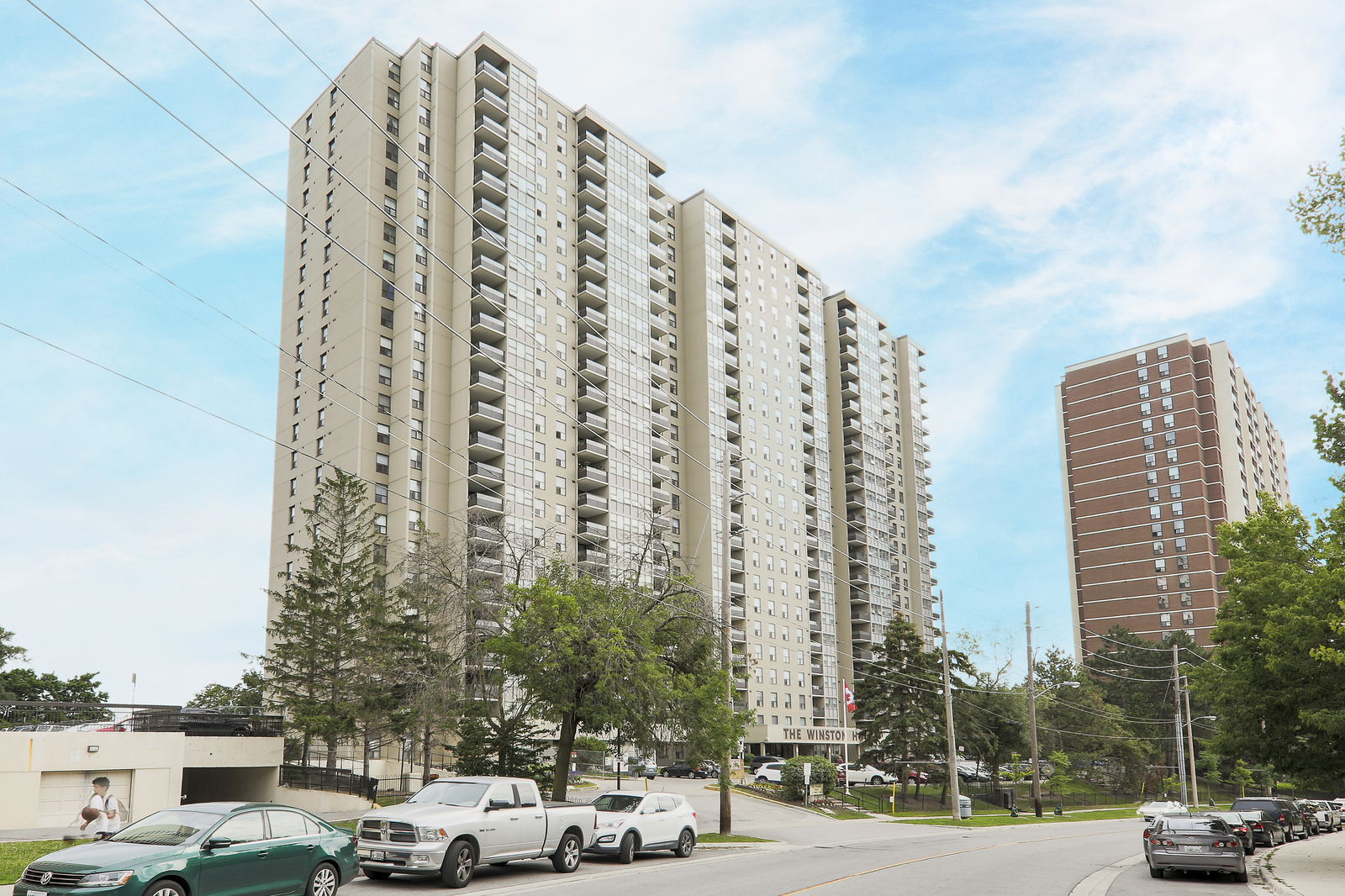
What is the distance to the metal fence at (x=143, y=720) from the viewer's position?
3453 cm

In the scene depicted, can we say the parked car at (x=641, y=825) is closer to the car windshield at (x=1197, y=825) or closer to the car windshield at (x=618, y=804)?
the car windshield at (x=618, y=804)

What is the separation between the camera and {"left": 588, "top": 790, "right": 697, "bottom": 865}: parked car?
A: 23500mm

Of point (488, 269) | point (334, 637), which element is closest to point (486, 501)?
point (488, 269)

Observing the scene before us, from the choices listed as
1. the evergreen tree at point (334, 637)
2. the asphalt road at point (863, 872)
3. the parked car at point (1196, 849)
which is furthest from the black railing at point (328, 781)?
the parked car at point (1196, 849)

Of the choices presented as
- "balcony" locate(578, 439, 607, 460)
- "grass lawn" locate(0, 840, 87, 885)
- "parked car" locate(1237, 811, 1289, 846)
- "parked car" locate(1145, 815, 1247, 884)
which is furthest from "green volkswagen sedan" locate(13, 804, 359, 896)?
"balcony" locate(578, 439, 607, 460)

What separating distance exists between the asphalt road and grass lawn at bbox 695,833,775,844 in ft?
2.53

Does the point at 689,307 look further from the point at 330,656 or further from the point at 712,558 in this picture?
the point at 330,656

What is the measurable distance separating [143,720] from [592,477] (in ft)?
150

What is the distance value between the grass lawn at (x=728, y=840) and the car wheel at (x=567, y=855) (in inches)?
407

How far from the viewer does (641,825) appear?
79.5 feet

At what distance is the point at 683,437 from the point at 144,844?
82.7 metres

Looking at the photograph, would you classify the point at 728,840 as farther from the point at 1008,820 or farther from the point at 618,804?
the point at 1008,820

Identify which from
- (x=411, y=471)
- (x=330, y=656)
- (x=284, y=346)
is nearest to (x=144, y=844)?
(x=330, y=656)

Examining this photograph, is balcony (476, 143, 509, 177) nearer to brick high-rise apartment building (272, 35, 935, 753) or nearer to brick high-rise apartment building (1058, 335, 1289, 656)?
brick high-rise apartment building (272, 35, 935, 753)
